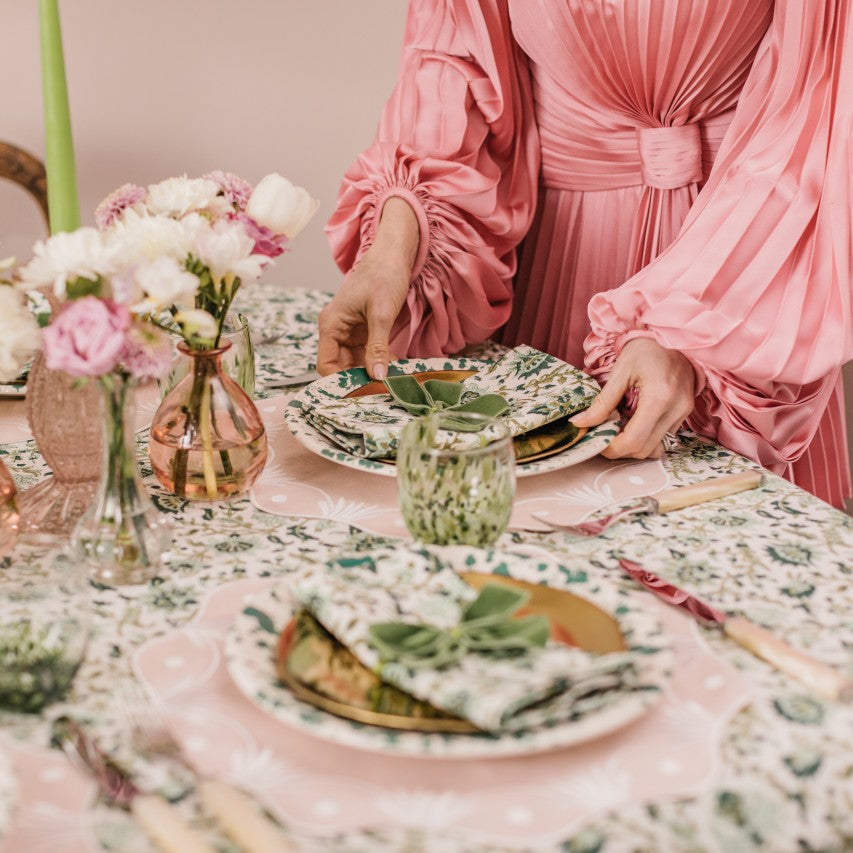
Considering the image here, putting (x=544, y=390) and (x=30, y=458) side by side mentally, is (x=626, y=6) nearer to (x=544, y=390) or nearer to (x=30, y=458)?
(x=544, y=390)

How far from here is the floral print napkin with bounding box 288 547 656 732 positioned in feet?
2.00

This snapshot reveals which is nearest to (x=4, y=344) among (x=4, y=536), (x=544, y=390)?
(x=4, y=536)

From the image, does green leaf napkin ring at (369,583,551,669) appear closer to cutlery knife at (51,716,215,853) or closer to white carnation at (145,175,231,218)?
cutlery knife at (51,716,215,853)

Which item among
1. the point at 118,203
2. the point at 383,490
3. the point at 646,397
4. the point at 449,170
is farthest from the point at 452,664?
the point at 449,170

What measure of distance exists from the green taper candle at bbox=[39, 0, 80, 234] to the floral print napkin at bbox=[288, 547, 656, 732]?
340 mm

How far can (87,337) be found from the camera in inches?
27.8

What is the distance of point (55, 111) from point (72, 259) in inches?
5.2

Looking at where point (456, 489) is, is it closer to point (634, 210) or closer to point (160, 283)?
point (160, 283)

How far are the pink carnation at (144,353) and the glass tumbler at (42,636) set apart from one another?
14 centimetres

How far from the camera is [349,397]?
1.17 m

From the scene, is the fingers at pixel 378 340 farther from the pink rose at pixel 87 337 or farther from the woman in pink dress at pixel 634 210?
the pink rose at pixel 87 337

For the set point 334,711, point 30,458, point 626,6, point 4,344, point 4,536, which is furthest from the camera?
point 626,6

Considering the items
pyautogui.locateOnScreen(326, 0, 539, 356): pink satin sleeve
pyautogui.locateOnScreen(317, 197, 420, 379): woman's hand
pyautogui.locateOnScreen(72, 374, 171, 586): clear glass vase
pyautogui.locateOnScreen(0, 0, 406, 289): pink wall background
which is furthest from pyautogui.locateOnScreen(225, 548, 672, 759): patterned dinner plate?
pyautogui.locateOnScreen(0, 0, 406, 289): pink wall background

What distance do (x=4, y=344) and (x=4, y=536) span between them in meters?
0.19
